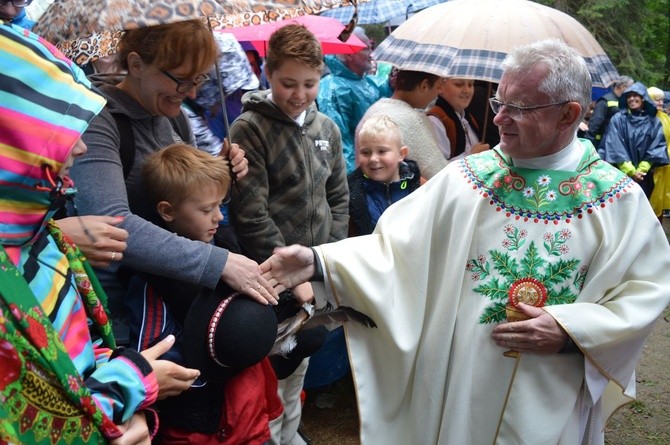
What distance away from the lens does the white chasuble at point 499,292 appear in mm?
2443

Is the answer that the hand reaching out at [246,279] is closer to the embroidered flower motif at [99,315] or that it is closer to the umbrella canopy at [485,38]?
the embroidered flower motif at [99,315]

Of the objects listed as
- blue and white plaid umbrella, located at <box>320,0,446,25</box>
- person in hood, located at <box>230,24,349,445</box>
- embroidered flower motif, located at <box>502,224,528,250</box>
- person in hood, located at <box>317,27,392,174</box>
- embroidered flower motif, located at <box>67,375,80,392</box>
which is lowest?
person in hood, located at <box>317,27,392,174</box>

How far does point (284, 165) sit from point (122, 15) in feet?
4.83

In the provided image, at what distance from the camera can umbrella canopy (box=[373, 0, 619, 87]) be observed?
140 inches

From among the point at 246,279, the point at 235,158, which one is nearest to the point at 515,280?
the point at 246,279

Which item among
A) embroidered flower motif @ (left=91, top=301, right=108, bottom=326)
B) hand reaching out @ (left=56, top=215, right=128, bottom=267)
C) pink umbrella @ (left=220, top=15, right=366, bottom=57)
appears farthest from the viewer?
pink umbrella @ (left=220, top=15, right=366, bottom=57)

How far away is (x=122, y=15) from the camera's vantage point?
7.13 ft

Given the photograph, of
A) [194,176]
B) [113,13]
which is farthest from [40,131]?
[194,176]

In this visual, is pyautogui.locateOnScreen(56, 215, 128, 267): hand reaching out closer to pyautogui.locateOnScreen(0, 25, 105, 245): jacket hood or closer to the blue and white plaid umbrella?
pyautogui.locateOnScreen(0, 25, 105, 245): jacket hood

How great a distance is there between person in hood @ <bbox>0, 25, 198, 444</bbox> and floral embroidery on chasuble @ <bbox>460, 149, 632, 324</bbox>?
1266mm

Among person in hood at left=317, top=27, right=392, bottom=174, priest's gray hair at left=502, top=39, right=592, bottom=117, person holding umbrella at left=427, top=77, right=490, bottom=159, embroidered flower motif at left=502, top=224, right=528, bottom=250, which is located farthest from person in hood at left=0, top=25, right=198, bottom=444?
person in hood at left=317, top=27, right=392, bottom=174

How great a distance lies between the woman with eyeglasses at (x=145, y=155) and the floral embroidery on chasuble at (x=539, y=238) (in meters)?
0.80

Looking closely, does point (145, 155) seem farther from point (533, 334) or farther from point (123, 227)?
point (533, 334)

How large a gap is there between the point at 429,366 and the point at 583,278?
0.64 metres
